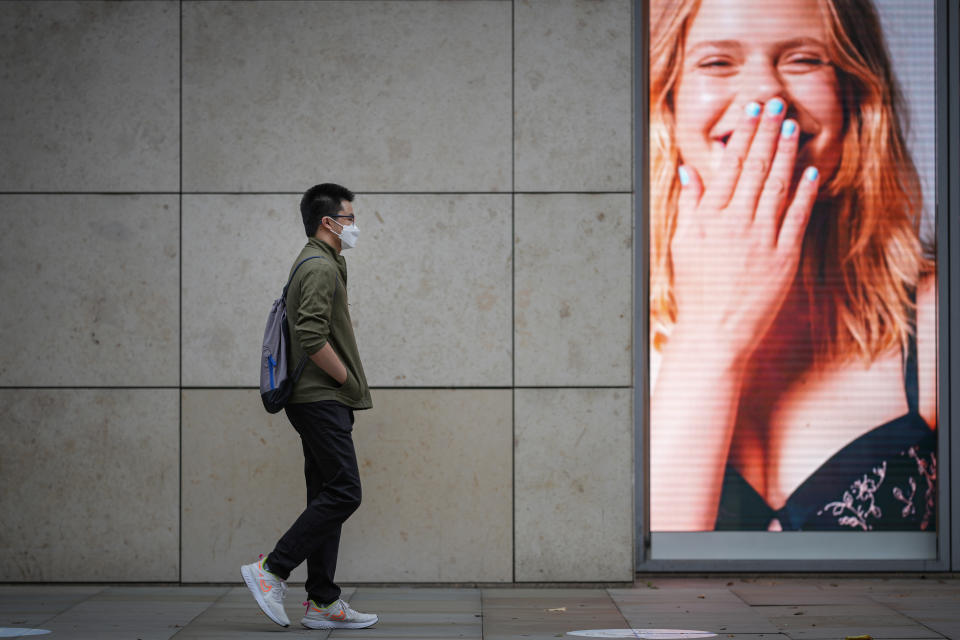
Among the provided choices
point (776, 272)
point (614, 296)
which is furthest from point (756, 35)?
point (614, 296)

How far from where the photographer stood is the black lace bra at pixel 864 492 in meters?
6.05

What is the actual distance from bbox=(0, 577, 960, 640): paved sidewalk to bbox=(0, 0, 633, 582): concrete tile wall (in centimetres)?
22

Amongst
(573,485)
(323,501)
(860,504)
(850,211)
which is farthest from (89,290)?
(860,504)

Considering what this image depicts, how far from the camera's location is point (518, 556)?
5707 millimetres

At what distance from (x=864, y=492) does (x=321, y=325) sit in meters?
3.57

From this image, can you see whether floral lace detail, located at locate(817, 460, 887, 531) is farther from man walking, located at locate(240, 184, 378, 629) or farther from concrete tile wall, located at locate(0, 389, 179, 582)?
concrete tile wall, located at locate(0, 389, 179, 582)

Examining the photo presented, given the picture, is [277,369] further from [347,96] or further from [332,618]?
[347,96]

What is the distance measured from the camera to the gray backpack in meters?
4.65

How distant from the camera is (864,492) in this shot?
6.05 meters

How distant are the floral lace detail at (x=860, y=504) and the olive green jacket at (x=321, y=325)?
10.1 feet

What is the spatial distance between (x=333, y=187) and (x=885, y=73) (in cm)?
353

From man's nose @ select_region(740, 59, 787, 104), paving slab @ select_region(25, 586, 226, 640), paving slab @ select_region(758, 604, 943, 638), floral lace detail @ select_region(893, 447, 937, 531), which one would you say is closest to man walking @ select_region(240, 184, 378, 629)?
paving slab @ select_region(25, 586, 226, 640)

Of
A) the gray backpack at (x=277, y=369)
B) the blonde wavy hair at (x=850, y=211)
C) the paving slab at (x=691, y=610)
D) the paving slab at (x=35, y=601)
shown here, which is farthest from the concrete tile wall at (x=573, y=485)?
the paving slab at (x=35, y=601)

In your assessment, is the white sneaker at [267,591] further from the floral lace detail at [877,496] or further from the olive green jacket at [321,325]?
the floral lace detail at [877,496]
